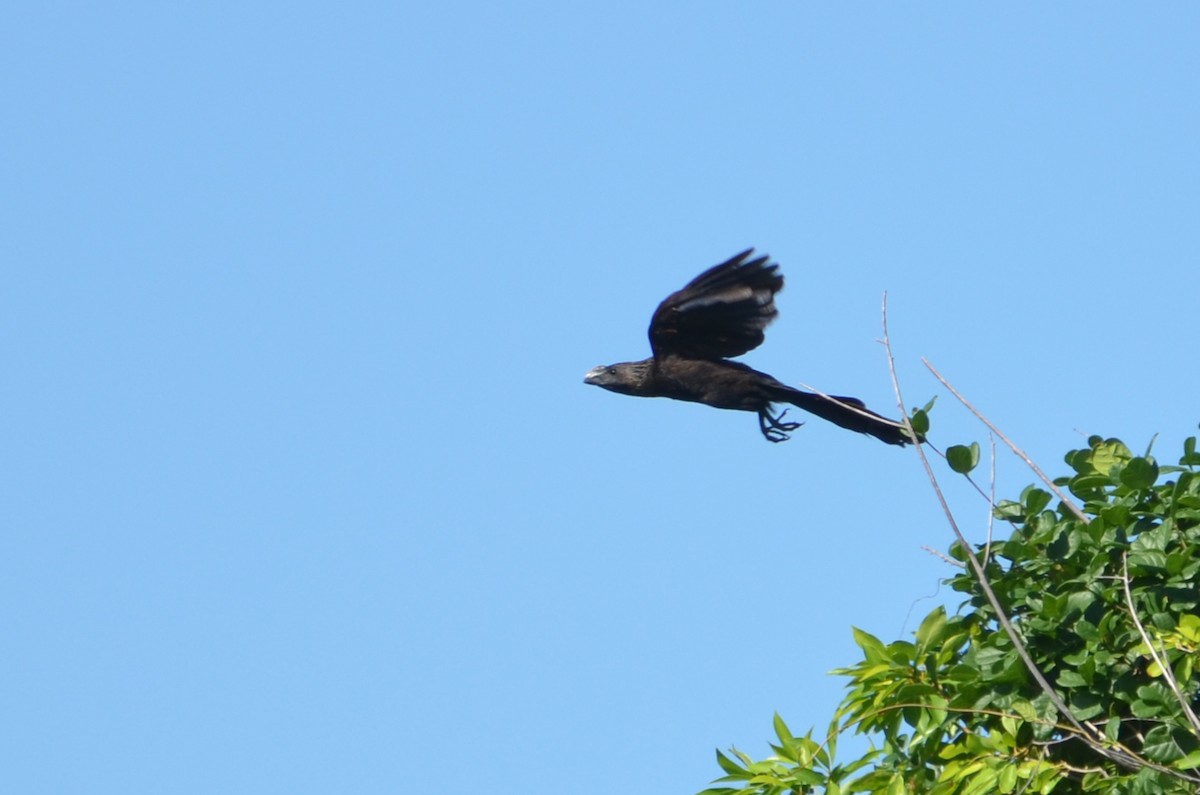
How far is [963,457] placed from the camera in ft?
13.2

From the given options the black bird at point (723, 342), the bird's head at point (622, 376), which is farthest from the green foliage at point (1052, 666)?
the bird's head at point (622, 376)

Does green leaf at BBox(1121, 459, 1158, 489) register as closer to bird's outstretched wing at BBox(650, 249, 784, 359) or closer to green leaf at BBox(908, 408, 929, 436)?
green leaf at BBox(908, 408, 929, 436)

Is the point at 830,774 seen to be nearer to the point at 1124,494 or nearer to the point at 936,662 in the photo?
the point at 936,662

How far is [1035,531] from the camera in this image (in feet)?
13.0

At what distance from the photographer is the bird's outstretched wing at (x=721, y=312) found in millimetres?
6832

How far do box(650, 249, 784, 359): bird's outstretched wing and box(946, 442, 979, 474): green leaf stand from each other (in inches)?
112

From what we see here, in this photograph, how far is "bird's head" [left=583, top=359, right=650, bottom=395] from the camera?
734 centimetres

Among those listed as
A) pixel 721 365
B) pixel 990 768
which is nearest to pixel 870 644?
pixel 990 768

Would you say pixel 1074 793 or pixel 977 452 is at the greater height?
pixel 977 452

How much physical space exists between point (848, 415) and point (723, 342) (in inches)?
33.1

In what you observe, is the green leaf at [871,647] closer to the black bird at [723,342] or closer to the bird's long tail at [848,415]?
the bird's long tail at [848,415]

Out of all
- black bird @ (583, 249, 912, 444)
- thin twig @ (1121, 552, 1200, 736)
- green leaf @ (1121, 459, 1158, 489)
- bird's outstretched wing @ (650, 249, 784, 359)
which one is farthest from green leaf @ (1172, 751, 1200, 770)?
bird's outstretched wing @ (650, 249, 784, 359)

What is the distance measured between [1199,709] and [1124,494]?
1.80 feet

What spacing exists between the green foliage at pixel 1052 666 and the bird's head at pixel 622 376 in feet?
11.1
